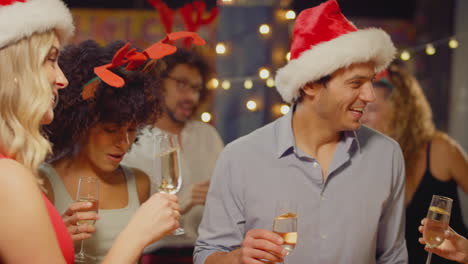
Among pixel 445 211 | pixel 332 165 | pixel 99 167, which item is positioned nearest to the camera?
pixel 445 211

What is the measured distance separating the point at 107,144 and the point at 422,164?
1.78m

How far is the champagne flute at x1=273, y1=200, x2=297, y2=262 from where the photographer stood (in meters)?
1.60

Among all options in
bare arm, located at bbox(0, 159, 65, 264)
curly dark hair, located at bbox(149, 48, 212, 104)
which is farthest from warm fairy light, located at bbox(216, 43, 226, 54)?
bare arm, located at bbox(0, 159, 65, 264)

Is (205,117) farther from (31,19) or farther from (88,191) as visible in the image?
(31,19)

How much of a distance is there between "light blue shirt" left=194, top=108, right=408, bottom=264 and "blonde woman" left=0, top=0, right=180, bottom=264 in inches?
22.0

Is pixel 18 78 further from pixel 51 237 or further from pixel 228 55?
pixel 228 55

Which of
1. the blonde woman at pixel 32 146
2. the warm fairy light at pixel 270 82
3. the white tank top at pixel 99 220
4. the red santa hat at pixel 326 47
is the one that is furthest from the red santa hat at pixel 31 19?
the warm fairy light at pixel 270 82

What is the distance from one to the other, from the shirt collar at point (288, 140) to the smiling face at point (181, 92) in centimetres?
89

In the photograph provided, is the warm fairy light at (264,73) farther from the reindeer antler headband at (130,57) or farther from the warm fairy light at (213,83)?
the reindeer antler headband at (130,57)

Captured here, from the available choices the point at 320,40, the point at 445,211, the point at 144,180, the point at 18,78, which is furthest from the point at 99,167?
the point at 445,211

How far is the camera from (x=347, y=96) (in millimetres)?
2127

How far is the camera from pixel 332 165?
6.98 feet

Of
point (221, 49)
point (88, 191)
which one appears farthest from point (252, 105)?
point (88, 191)

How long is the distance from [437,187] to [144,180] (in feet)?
5.39
